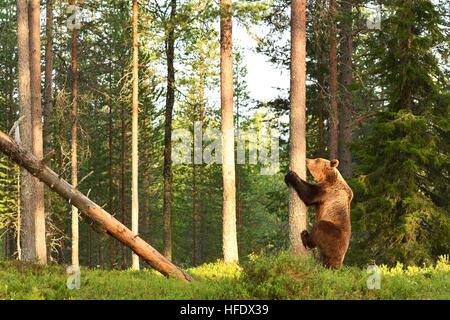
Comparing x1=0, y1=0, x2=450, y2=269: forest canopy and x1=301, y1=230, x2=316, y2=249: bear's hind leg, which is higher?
x1=0, y1=0, x2=450, y2=269: forest canopy

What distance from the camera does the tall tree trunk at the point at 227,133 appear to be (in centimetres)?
1794

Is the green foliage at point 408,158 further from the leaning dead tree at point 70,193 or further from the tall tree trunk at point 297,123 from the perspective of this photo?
the leaning dead tree at point 70,193

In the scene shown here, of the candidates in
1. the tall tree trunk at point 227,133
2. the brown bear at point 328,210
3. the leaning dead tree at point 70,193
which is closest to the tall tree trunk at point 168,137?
the tall tree trunk at point 227,133

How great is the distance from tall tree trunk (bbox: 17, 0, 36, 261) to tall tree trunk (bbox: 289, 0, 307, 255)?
882cm

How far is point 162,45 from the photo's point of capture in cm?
2644

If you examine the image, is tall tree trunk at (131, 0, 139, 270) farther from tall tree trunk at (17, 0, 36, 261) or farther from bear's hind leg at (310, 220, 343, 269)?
bear's hind leg at (310, 220, 343, 269)

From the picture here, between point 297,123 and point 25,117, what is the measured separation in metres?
9.10

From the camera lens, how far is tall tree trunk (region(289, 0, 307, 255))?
608 inches

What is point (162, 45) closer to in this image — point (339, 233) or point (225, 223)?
A: point (225, 223)

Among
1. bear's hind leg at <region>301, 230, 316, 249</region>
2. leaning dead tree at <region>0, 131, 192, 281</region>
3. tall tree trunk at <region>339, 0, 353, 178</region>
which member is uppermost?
tall tree trunk at <region>339, 0, 353, 178</region>

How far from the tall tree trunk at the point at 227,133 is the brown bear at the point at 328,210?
4490mm

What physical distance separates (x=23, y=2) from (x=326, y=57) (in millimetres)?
14943

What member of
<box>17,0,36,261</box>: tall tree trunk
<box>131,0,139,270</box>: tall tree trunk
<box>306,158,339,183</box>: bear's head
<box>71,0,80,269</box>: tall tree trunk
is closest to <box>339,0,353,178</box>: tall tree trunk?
<box>131,0,139,270</box>: tall tree trunk
